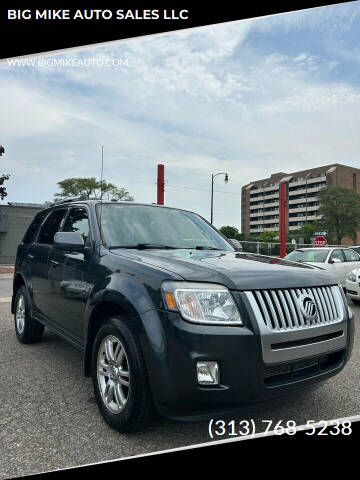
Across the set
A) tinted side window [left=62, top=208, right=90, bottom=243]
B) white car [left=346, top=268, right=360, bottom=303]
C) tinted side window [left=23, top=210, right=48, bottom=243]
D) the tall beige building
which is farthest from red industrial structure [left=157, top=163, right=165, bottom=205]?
the tall beige building

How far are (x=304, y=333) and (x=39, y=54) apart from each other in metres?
5.85

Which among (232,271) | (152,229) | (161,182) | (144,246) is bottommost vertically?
(232,271)

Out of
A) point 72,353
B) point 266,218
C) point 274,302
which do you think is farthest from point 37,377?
point 266,218

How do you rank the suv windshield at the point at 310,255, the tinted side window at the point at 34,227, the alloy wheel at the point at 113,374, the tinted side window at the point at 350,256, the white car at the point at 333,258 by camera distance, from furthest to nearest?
the tinted side window at the point at 350,256, the suv windshield at the point at 310,255, the white car at the point at 333,258, the tinted side window at the point at 34,227, the alloy wheel at the point at 113,374

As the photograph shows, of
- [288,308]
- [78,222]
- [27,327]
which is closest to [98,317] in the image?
[78,222]

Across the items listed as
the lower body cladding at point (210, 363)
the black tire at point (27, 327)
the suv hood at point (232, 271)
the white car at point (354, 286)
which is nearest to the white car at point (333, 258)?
the white car at point (354, 286)

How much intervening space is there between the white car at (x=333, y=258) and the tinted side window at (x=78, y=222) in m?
8.50

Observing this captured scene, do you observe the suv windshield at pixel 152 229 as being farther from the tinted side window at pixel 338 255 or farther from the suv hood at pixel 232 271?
the tinted side window at pixel 338 255

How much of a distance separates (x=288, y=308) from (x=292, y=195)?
12133cm

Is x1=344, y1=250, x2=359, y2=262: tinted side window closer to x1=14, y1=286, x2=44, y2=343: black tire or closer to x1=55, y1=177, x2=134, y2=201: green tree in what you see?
x1=14, y1=286, x2=44, y2=343: black tire

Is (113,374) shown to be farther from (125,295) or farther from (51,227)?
(51,227)

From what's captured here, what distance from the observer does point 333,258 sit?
37.4 ft

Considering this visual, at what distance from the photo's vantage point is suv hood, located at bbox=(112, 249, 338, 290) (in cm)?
256

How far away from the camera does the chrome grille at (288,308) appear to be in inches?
98.7
